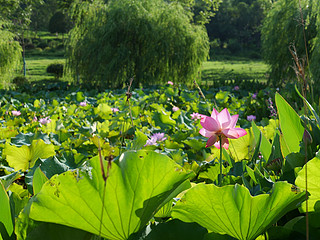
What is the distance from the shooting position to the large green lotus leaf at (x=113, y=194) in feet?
1.72

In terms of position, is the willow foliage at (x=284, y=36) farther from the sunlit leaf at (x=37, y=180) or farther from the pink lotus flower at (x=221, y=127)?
the sunlit leaf at (x=37, y=180)

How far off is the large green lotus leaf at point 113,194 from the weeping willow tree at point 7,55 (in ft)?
35.2

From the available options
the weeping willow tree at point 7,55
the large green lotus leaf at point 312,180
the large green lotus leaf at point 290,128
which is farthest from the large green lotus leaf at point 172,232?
the weeping willow tree at point 7,55

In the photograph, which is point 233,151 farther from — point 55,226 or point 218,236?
point 55,226

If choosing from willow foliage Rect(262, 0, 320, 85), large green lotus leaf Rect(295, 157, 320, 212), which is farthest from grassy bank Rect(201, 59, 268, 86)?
large green lotus leaf Rect(295, 157, 320, 212)

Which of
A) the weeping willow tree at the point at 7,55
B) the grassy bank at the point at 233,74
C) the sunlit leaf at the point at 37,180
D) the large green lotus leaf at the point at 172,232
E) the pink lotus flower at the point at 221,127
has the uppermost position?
the pink lotus flower at the point at 221,127

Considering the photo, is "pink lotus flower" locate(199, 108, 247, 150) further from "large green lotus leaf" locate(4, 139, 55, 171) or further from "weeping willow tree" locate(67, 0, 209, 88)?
"weeping willow tree" locate(67, 0, 209, 88)

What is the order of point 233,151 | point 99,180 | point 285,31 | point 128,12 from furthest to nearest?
point 285,31 < point 128,12 < point 233,151 < point 99,180

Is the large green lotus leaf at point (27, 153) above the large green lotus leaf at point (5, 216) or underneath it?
underneath

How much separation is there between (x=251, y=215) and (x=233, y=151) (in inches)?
32.0

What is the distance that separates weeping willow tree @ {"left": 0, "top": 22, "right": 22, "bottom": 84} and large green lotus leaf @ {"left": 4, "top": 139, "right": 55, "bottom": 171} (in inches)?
386

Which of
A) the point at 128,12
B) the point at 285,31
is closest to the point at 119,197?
the point at 128,12

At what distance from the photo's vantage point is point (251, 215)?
0.55 metres

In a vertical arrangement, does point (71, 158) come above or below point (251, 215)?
below
